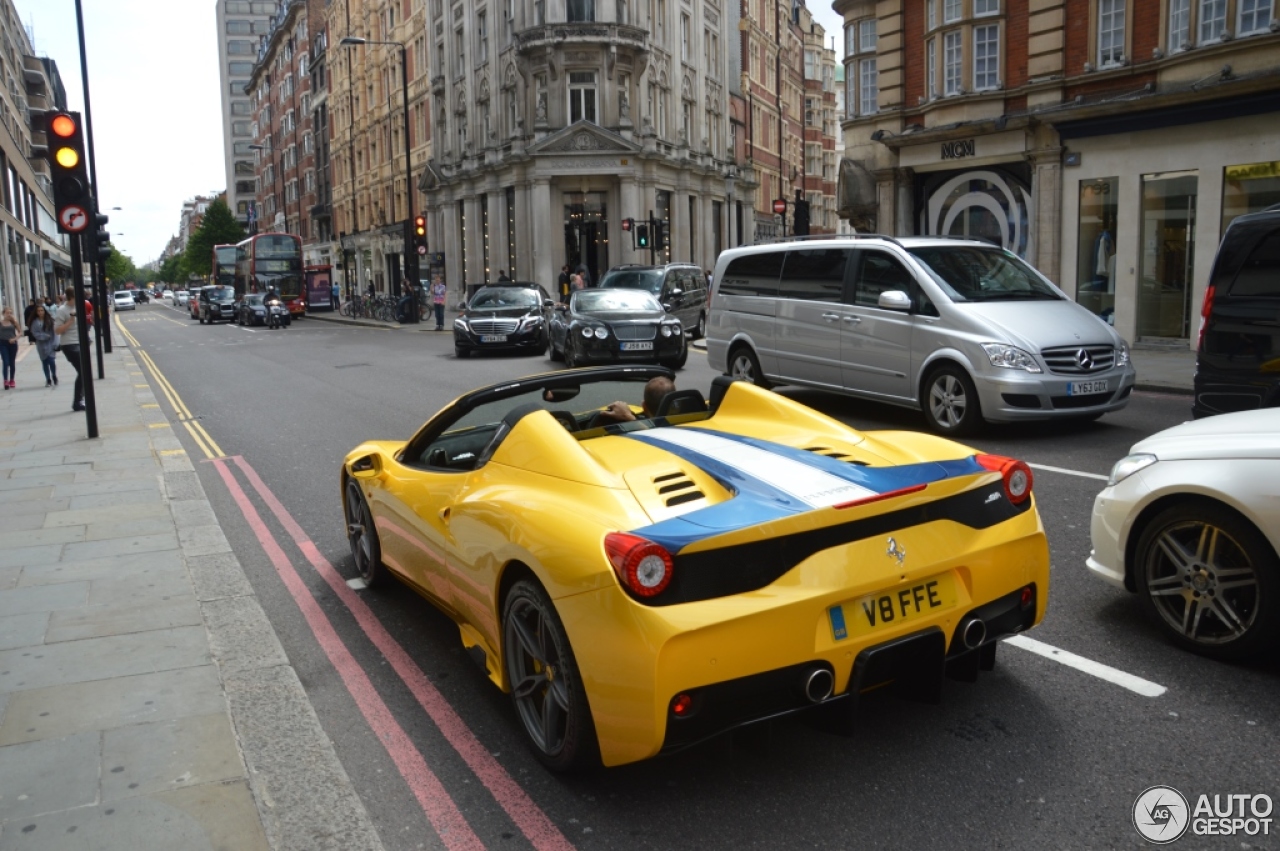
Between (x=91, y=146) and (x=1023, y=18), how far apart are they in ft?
76.4

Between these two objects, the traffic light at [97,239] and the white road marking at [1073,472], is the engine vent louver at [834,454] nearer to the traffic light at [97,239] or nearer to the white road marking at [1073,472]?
the white road marking at [1073,472]

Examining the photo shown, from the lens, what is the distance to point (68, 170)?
436 inches

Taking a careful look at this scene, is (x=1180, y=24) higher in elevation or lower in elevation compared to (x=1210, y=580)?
higher

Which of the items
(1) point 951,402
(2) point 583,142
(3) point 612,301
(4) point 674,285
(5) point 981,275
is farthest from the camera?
(2) point 583,142

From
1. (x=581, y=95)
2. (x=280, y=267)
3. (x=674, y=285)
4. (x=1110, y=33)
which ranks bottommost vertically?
(x=674, y=285)

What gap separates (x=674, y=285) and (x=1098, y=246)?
29.7 ft

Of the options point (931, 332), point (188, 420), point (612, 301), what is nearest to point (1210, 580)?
point (931, 332)

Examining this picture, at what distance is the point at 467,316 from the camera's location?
22.5m

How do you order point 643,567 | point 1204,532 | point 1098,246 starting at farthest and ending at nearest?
point 1098,246 < point 1204,532 < point 643,567

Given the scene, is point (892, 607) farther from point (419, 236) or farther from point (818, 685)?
point (419, 236)

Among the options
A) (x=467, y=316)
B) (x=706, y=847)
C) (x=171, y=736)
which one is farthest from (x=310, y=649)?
(x=467, y=316)

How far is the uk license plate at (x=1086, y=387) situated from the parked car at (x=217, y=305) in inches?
1956

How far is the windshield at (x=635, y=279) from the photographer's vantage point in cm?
2430

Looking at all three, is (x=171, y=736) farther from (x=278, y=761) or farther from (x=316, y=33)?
(x=316, y=33)
